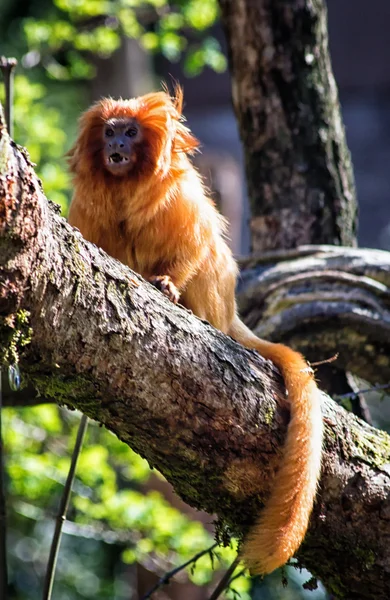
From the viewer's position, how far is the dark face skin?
3133 millimetres

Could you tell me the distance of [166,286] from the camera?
2934 millimetres

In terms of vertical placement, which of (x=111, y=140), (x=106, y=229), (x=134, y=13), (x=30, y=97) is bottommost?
(x=106, y=229)

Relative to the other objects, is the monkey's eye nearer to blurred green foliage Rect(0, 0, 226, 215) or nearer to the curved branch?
the curved branch

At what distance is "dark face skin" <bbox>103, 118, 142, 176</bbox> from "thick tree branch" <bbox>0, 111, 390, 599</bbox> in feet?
3.45

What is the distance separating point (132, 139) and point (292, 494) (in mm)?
1565

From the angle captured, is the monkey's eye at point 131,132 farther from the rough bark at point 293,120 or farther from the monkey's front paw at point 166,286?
the rough bark at point 293,120

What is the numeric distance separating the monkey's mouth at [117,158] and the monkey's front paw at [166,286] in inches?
19.7

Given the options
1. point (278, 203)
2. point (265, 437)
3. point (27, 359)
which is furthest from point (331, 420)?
point (278, 203)

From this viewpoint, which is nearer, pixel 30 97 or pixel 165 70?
pixel 30 97

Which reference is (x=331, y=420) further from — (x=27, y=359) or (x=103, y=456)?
(x=103, y=456)

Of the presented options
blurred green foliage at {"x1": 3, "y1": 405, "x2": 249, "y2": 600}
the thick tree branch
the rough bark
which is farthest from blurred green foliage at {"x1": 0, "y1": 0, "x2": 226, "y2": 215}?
the thick tree branch

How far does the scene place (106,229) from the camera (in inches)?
123

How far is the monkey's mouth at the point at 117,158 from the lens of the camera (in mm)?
3131

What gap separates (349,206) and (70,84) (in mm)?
5546
